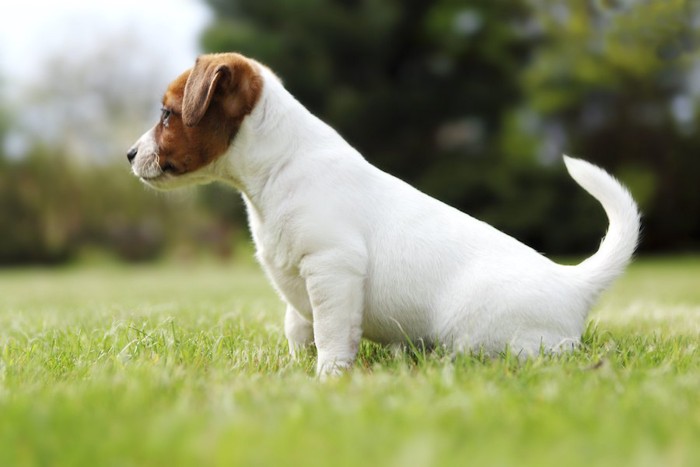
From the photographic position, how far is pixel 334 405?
6.77ft

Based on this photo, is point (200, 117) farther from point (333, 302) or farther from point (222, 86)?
point (333, 302)

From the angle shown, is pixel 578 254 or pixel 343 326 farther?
pixel 578 254

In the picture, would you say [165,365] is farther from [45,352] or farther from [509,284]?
[509,284]

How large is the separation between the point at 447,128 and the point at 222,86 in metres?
16.1

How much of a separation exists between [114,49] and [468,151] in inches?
580

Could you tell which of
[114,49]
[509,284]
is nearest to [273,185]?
[509,284]

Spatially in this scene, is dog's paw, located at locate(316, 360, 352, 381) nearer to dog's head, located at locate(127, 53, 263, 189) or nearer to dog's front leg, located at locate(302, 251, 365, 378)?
dog's front leg, located at locate(302, 251, 365, 378)

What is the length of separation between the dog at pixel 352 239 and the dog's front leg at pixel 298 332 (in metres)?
0.16

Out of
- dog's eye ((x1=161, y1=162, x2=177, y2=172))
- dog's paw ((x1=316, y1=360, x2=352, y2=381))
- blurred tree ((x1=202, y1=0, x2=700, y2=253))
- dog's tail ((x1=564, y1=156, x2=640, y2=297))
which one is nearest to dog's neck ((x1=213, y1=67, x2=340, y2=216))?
dog's eye ((x1=161, y1=162, x2=177, y2=172))

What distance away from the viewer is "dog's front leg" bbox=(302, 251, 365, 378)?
290 centimetres

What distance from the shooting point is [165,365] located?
2.80m

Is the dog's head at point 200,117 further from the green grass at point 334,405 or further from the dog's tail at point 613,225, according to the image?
the dog's tail at point 613,225

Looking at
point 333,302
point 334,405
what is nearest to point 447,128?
point 333,302

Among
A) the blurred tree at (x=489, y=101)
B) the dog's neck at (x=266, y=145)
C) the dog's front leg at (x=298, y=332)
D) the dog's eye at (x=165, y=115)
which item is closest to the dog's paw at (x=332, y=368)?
the dog's front leg at (x=298, y=332)
